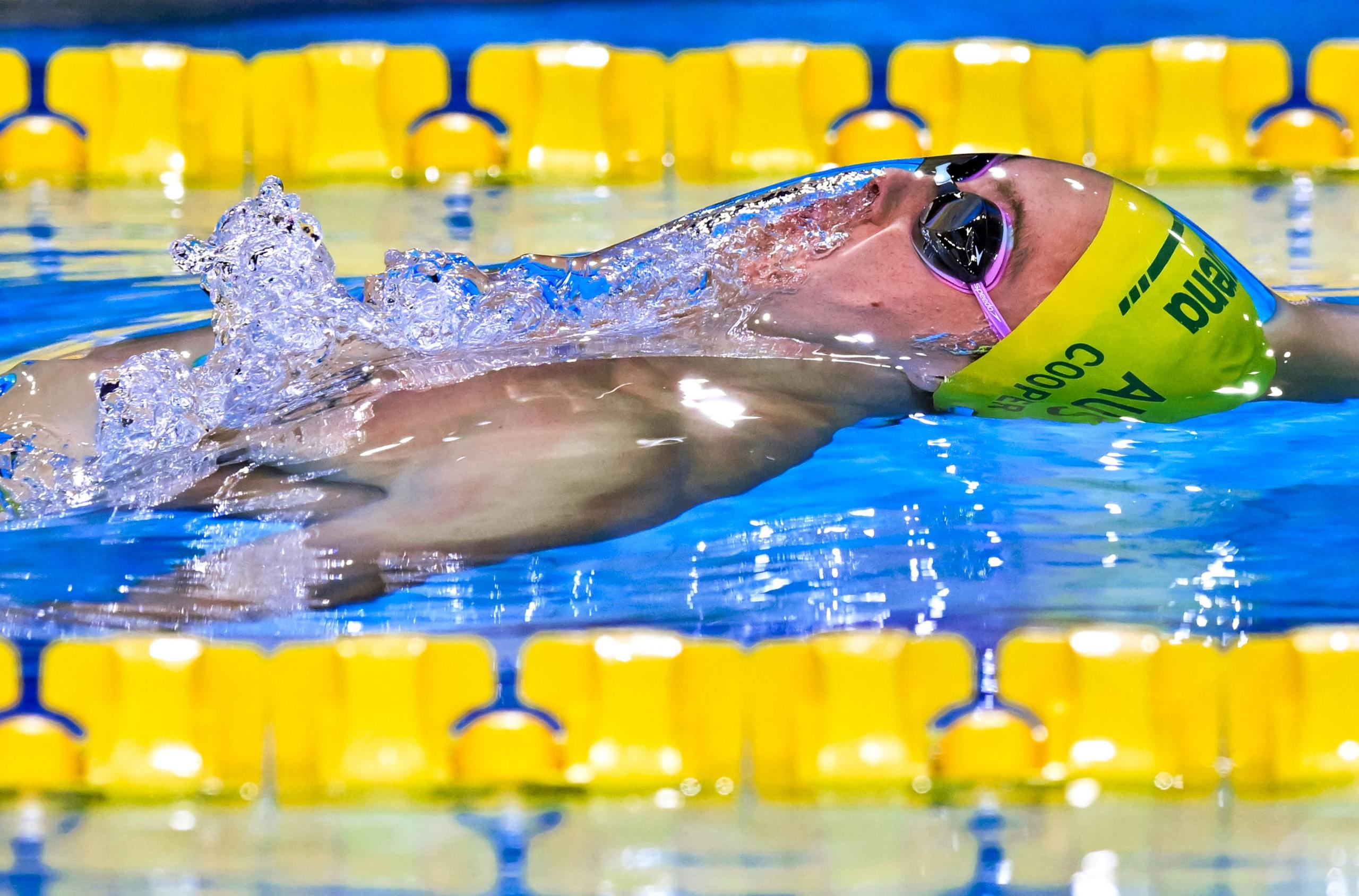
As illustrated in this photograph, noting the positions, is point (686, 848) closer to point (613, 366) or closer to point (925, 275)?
point (613, 366)

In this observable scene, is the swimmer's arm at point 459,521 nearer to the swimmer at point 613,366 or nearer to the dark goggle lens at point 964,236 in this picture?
the swimmer at point 613,366

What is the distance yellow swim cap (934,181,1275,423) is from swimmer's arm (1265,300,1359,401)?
9 centimetres

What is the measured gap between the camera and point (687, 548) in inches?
94.7

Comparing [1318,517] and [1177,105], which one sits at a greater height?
[1177,105]

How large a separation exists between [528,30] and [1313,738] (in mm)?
3766

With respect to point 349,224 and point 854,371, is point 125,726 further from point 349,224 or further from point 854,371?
point 349,224

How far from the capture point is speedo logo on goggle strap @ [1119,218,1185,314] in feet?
8.20

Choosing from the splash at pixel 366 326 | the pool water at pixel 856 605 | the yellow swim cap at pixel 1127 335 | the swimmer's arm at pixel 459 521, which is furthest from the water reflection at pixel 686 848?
the yellow swim cap at pixel 1127 335

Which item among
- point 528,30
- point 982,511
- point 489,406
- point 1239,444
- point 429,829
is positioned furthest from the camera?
point 528,30

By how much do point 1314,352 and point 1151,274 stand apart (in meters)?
0.43

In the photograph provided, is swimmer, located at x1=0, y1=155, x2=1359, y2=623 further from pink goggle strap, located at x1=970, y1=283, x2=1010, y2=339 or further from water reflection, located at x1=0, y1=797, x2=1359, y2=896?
water reflection, located at x1=0, y1=797, x2=1359, y2=896

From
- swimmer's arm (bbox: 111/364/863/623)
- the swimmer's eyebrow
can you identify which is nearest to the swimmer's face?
the swimmer's eyebrow

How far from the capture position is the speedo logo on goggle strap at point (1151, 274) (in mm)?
2500

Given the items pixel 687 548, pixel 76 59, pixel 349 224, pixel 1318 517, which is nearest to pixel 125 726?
pixel 687 548
